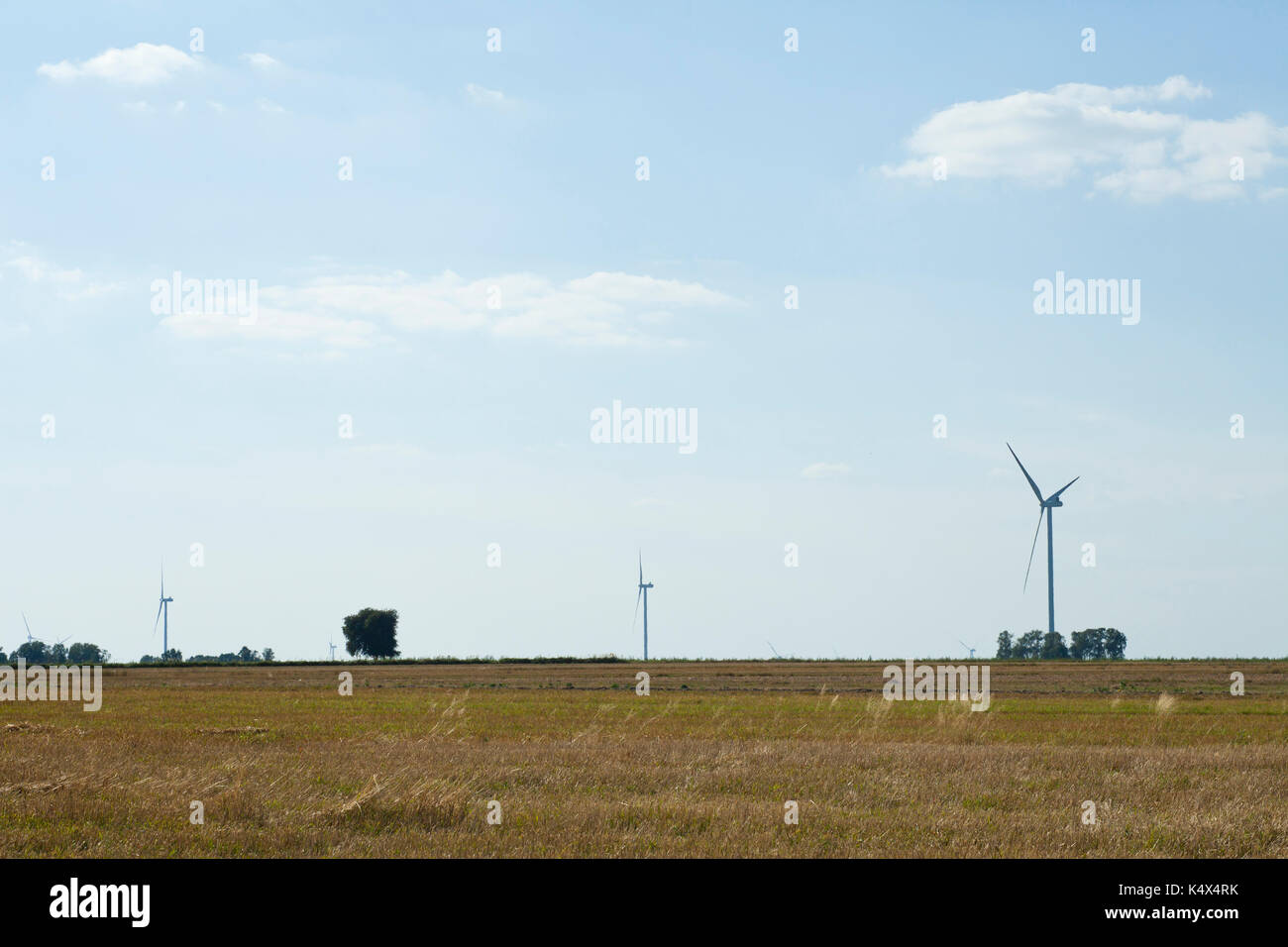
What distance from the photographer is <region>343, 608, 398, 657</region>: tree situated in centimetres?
18312

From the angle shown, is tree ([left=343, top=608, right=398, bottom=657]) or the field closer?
the field

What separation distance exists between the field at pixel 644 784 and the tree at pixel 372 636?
5597 inches

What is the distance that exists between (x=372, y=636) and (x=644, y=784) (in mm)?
168571

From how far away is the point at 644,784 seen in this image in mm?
21469

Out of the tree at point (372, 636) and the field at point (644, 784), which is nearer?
the field at point (644, 784)

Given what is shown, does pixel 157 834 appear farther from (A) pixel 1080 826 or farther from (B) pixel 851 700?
(B) pixel 851 700

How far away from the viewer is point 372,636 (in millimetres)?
183375

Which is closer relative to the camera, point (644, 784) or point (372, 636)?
point (644, 784)

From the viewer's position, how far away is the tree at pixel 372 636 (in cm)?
18312

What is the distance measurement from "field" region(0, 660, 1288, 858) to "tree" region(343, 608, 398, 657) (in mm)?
142160

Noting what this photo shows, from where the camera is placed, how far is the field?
15.8 metres

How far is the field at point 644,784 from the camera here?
15781mm
